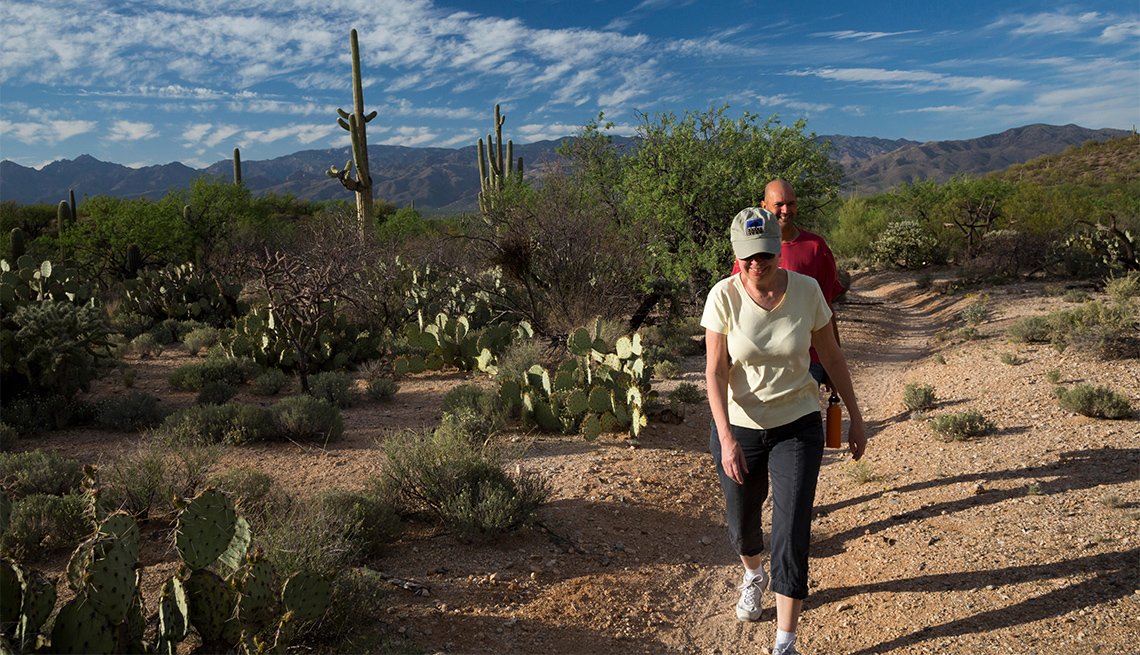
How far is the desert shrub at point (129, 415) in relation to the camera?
8.25 m

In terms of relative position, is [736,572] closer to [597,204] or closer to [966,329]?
[966,329]

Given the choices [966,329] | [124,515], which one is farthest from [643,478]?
[966,329]

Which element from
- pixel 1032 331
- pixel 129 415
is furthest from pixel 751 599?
pixel 1032 331

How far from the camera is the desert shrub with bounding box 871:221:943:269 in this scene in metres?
27.3

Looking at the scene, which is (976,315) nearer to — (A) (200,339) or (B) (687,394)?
(B) (687,394)

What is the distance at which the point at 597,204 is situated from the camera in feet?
54.3

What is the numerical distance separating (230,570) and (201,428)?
168 inches

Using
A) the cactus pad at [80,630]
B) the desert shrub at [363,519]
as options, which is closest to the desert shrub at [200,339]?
the desert shrub at [363,519]

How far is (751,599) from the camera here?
4.16 metres

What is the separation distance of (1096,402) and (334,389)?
8.27 meters

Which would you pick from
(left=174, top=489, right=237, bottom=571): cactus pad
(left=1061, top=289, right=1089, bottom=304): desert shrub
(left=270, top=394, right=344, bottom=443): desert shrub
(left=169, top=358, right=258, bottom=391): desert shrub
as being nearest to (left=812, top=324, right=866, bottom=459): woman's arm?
(left=174, top=489, right=237, bottom=571): cactus pad

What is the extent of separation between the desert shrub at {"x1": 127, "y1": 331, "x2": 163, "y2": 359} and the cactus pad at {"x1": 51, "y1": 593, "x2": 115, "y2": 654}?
1119 cm

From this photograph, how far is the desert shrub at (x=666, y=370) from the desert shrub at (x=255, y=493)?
611 cm

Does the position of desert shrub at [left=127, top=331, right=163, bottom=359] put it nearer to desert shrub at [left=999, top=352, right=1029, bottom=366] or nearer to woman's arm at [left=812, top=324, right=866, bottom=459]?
woman's arm at [left=812, top=324, right=866, bottom=459]
